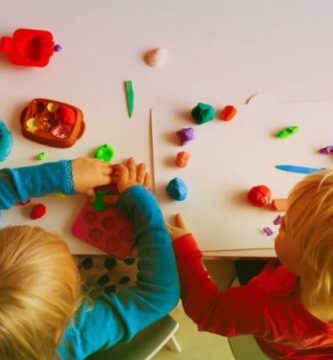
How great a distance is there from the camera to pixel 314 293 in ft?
2.03

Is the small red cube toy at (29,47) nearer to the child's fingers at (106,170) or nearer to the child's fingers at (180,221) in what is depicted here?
the child's fingers at (106,170)

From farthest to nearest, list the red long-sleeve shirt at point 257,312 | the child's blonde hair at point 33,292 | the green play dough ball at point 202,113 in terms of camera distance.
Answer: the green play dough ball at point 202,113 < the red long-sleeve shirt at point 257,312 < the child's blonde hair at point 33,292

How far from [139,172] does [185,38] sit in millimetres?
273

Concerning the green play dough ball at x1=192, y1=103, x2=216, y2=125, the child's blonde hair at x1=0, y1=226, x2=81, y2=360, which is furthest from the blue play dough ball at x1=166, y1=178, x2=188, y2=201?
the child's blonde hair at x1=0, y1=226, x2=81, y2=360

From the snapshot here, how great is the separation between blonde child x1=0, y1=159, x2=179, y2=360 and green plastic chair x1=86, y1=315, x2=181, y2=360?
0.22 feet

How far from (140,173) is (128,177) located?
2cm

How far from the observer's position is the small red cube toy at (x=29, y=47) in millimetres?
785

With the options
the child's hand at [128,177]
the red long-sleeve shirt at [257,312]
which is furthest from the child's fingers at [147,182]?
the red long-sleeve shirt at [257,312]

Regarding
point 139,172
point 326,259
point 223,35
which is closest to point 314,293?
point 326,259

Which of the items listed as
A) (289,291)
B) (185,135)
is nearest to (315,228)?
(289,291)

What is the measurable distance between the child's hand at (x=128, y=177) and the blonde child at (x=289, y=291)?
8 centimetres

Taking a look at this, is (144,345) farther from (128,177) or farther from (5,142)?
(5,142)

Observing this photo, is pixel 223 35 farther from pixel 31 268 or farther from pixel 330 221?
pixel 31 268

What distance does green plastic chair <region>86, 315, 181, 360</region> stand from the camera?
74cm
